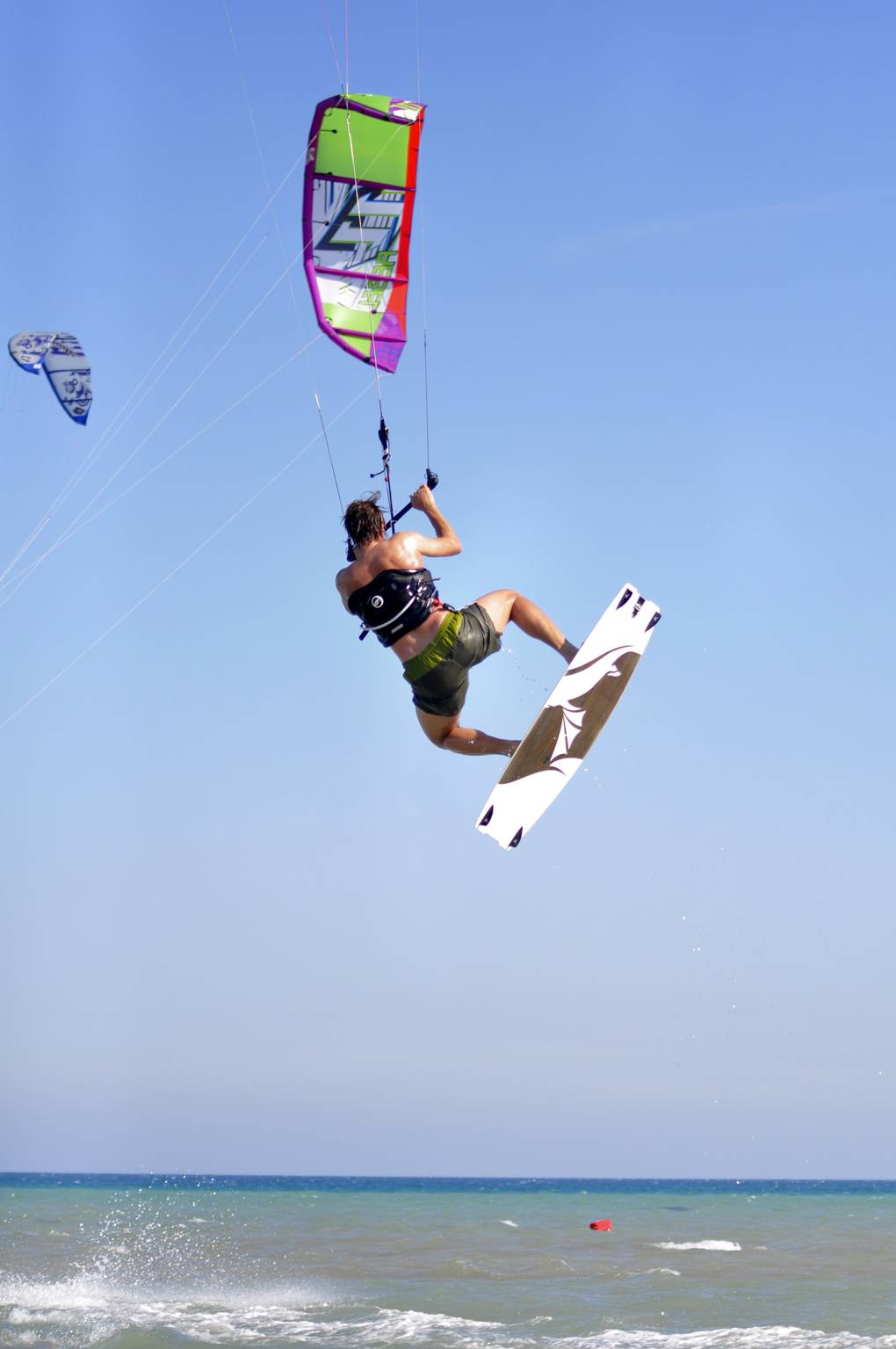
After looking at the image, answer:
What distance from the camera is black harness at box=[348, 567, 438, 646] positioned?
6.65 metres

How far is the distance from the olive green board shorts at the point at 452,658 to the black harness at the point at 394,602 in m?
0.13

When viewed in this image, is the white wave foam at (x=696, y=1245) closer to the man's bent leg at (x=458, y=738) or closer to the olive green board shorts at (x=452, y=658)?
the man's bent leg at (x=458, y=738)

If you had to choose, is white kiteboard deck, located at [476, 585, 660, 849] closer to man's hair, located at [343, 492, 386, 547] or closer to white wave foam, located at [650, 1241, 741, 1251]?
man's hair, located at [343, 492, 386, 547]

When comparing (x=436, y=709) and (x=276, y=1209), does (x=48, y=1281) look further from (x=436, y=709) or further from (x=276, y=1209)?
(x=276, y=1209)

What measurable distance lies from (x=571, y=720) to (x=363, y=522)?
136 cm

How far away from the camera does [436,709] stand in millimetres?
6980

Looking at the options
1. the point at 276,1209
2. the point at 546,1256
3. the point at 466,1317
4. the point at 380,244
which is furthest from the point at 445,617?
the point at 276,1209

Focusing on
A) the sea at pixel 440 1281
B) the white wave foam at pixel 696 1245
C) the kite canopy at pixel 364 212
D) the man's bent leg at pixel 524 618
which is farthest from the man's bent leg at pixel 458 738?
the white wave foam at pixel 696 1245

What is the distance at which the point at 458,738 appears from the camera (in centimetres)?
716

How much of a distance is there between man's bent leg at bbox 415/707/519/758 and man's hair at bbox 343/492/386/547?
2.81 ft

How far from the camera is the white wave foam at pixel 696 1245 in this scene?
69.3ft

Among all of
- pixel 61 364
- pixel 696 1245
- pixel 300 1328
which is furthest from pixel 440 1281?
pixel 61 364

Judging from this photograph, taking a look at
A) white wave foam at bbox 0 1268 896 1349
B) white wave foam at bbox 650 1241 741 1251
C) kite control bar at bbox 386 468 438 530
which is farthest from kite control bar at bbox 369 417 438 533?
white wave foam at bbox 650 1241 741 1251

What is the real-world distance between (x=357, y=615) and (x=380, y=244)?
3703 millimetres
